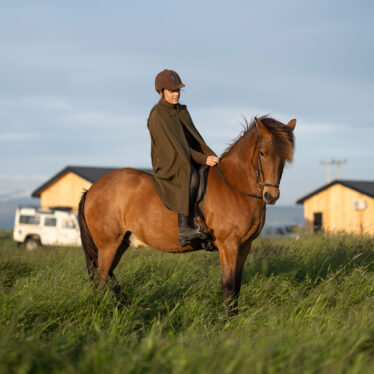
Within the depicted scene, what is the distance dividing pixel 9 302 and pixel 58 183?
29.8m

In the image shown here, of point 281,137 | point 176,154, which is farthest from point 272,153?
point 176,154

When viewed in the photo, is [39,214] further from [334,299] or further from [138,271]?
[334,299]

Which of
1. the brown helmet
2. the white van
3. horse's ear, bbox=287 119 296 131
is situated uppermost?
the brown helmet

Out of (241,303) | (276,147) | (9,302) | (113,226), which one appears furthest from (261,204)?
(9,302)

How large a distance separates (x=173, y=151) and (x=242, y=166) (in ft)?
3.11

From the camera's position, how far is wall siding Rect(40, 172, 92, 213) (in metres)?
32.3

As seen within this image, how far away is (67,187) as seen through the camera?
33.2 meters

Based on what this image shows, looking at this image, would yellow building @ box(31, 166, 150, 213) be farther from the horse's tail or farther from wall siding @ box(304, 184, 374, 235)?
the horse's tail

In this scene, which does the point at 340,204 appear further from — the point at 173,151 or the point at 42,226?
the point at 173,151

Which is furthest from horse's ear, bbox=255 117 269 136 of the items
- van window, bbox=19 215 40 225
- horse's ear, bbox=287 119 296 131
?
van window, bbox=19 215 40 225

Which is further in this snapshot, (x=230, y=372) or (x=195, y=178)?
(x=195, y=178)

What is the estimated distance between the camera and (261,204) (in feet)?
19.2

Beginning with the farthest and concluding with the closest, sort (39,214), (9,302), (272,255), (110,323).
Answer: (39,214)
(272,255)
(9,302)
(110,323)

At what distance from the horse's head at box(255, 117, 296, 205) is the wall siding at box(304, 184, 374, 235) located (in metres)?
26.0
